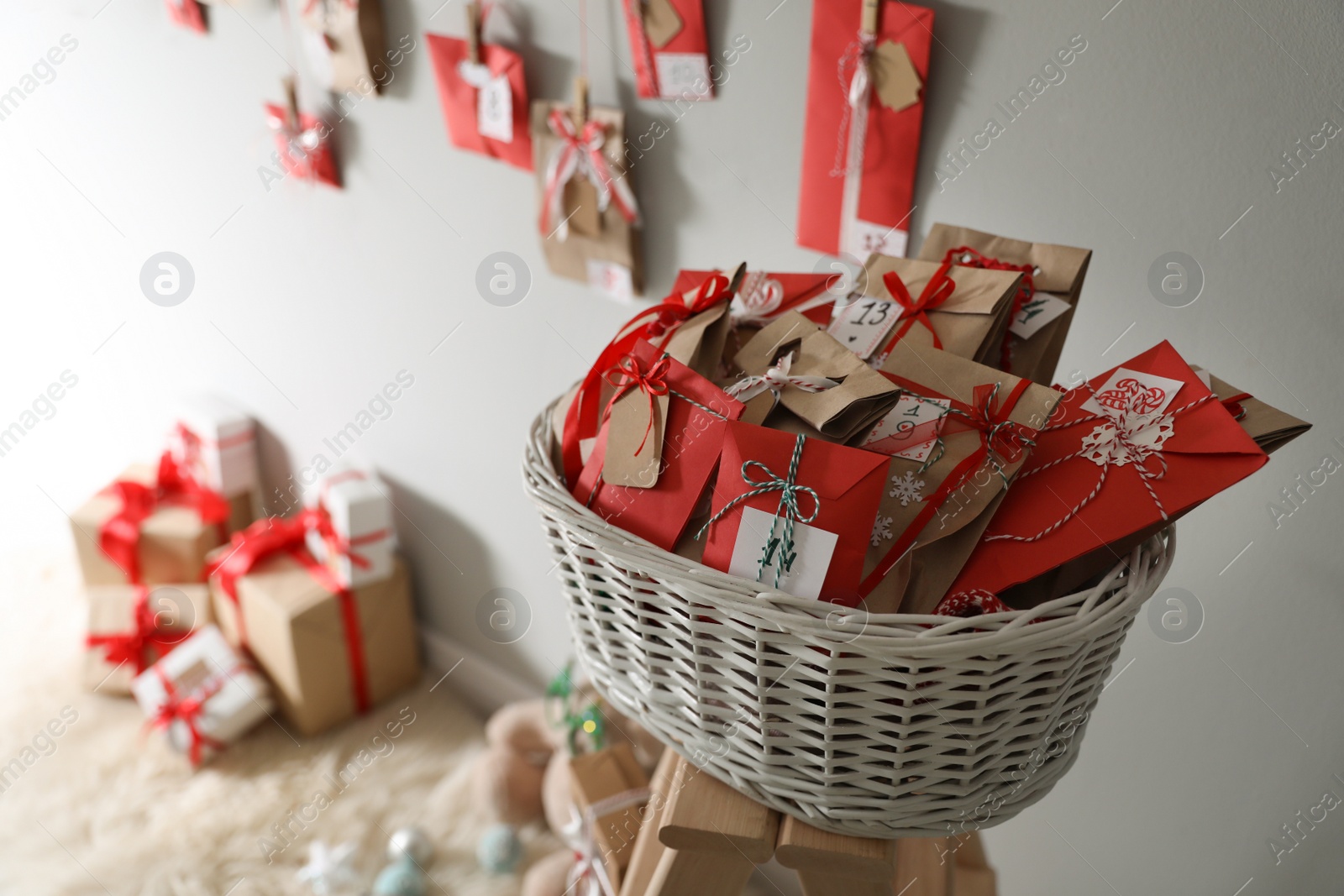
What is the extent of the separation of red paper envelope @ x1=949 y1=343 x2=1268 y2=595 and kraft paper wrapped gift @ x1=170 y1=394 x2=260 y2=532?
187 cm

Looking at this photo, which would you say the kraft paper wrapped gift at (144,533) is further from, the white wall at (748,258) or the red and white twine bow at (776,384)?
the red and white twine bow at (776,384)

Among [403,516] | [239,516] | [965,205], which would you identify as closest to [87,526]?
[239,516]

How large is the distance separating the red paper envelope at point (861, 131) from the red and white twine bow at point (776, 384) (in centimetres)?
37

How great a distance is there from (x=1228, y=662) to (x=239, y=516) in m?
2.00

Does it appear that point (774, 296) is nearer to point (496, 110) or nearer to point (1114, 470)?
point (1114, 470)

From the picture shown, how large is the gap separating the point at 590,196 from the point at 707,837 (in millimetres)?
856

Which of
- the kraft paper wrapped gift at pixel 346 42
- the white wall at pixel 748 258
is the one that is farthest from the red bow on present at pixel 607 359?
the kraft paper wrapped gift at pixel 346 42

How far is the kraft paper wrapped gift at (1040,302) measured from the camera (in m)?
0.72

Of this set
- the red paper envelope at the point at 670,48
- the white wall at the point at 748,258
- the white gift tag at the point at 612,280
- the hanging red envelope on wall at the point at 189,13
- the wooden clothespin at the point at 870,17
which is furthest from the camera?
the hanging red envelope on wall at the point at 189,13

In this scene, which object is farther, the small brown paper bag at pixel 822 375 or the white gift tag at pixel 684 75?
the white gift tag at pixel 684 75

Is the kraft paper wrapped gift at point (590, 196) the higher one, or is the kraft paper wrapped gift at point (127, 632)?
the kraft paper wrapped gift at point (590, 196)

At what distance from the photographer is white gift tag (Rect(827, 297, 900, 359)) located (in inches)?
27.9

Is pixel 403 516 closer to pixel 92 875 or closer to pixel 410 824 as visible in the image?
pixel 410 824

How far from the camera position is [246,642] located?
182 centimetres
